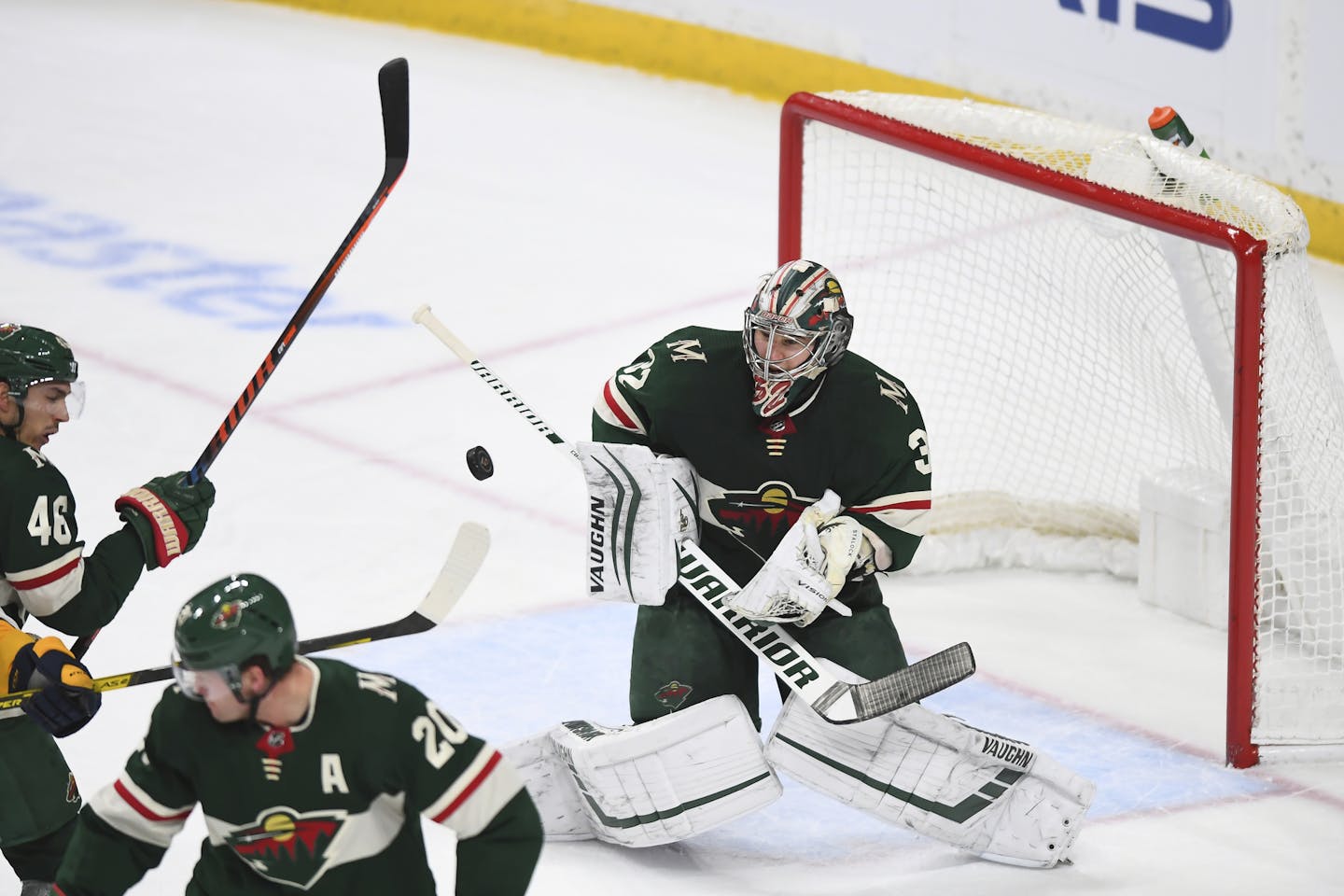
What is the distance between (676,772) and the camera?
328cm

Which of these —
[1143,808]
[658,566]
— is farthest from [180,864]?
[1143,808]

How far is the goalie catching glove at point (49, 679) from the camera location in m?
2.80

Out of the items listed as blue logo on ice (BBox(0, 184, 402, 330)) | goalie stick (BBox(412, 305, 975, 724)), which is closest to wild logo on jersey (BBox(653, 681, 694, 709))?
goalie stick (BBox(412, 305, 975, 724))

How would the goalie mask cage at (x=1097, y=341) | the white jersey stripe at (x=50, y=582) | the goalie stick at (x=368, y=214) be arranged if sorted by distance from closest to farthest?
1. the white jersey stripe at (x=50, y=582)
2. the goalie stick at (x=368, y=214)
3. the goalie mask cage at (x=1097, y=341)

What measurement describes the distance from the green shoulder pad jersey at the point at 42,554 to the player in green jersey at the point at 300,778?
0.65m

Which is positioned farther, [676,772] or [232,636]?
[676,772]

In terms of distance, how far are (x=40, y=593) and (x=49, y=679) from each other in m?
0.15

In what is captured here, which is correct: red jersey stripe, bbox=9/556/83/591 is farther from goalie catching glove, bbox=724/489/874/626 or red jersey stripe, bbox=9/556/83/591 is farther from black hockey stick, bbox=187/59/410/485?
goalie catching glove, bbox=724/489/874/626

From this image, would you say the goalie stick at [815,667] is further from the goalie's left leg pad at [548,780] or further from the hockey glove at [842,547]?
the goalie's left leg pad at [548,780]

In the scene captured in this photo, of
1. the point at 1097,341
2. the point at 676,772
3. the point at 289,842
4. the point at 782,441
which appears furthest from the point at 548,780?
the point at 1097,341

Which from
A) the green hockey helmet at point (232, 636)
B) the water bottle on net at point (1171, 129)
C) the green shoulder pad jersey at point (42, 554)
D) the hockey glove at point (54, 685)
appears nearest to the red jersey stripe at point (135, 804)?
the green hockey helmet at point (232, 636)

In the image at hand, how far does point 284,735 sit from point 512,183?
16.9ft

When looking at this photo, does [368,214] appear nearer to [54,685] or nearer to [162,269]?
[54,685]

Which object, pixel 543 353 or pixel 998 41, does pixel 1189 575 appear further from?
pixel 998 41
